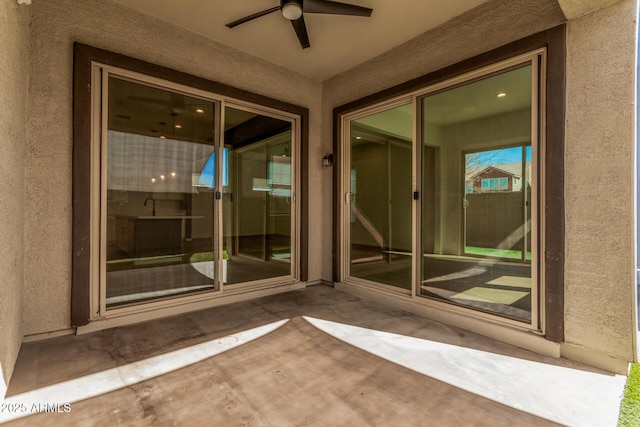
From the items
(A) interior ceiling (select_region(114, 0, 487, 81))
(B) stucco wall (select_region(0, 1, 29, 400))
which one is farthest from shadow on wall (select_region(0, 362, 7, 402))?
(A) interior ceiling (select_region(114, 0, 487, 81))

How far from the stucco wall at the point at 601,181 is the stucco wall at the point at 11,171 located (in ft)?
11.6

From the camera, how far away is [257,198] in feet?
11.9

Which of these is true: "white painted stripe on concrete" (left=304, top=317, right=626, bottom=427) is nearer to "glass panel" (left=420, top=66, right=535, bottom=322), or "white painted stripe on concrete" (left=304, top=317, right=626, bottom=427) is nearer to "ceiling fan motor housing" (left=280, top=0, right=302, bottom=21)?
"glass panel" (left=420, top=66, right=535, bottom=322)

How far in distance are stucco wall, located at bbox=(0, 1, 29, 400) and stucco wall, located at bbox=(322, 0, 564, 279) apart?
3047mm

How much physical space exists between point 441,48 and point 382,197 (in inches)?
65.2

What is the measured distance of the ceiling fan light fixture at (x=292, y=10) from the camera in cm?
234

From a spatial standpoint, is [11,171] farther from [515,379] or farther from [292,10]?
[515,379]

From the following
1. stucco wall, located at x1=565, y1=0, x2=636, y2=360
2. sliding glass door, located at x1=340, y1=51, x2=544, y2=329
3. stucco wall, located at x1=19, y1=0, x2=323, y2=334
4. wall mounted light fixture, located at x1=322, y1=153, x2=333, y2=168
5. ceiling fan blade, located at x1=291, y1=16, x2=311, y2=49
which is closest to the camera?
stucco wall, located at x1=565, y1=0, x2=636, y2=360

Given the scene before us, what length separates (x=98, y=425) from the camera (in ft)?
4.53

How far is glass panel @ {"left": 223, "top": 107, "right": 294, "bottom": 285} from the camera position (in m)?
3.37

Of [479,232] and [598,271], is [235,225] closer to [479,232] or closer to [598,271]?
[479,232]

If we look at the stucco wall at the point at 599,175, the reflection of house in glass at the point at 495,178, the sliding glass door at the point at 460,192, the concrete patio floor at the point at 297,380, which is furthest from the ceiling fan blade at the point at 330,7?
the concrete patio floor at the point at 297,380

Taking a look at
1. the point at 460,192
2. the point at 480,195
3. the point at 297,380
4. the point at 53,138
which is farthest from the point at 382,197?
the point at 53,138

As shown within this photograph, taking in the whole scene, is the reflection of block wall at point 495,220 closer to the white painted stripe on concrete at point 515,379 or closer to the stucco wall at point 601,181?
the stucco wall at point 601,181
